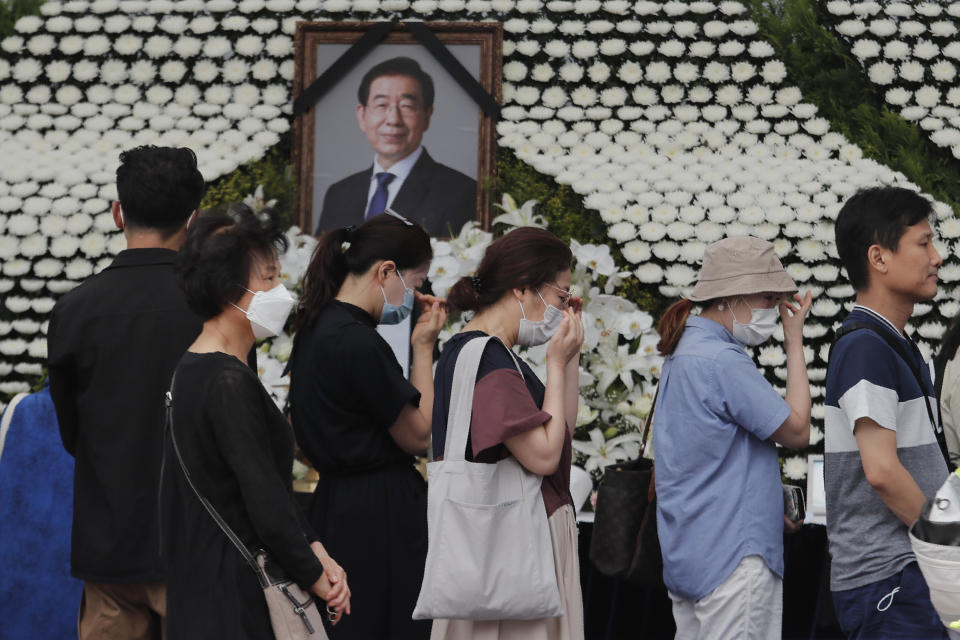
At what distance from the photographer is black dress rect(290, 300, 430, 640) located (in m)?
2.75

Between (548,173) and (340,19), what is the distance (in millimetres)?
1638

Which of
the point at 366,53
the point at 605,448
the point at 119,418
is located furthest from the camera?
the point at 366,53

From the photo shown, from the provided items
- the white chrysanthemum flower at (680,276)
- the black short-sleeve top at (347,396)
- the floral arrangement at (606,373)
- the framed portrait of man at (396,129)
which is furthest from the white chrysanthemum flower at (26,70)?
the black short-sleeve top at (347,396)

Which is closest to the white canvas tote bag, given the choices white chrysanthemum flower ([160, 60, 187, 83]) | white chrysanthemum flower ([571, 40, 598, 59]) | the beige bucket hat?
the beige bucket hat

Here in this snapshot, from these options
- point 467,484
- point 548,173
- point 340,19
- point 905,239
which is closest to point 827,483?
point 905,239

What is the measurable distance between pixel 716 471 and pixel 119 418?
1424mm

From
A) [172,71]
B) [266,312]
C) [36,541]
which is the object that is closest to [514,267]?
[266,312]

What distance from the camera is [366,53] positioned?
244 inches

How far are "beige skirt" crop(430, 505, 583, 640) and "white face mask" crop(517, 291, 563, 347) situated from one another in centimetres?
42

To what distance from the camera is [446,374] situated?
2584mm

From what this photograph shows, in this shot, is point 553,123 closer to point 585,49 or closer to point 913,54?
point 585,49

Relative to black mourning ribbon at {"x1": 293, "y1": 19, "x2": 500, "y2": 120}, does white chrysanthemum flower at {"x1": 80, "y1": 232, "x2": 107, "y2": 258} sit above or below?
below

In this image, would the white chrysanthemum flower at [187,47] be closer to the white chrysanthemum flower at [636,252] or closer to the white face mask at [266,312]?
the white chrysanthemum flower at [636,252]

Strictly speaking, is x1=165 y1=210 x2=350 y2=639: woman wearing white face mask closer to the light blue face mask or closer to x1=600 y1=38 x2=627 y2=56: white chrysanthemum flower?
the light blue face mask
